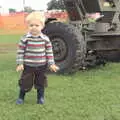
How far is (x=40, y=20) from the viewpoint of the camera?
6594mm

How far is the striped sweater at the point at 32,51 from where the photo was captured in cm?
676

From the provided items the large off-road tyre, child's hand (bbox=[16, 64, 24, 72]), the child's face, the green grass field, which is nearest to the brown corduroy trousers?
child's hand (bbox=[16, 64, 24, 72])

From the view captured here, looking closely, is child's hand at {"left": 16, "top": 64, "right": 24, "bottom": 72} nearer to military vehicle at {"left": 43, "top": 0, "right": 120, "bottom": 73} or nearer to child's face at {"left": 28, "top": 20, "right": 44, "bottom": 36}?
child's face at {"left": 28, "top": 20, "right": 44, "bottom": 36}

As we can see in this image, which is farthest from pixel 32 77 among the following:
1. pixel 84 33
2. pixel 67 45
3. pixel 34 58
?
pixel 84 33

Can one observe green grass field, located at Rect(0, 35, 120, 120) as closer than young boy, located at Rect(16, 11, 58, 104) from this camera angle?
Yes

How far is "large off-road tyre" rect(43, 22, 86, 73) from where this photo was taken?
9719mm

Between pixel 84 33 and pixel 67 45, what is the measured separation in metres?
0.56

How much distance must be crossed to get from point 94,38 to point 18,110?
4.27m

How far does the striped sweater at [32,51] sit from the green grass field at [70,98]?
2.03 feet

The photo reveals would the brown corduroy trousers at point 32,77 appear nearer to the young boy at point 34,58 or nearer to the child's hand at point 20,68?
the young boy at point 34,58

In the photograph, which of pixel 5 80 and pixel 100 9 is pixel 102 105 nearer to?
pixel 5 80

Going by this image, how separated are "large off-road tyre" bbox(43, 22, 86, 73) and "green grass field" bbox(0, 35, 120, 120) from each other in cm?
25

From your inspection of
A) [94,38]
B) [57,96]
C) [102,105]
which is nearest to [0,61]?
[94,38]

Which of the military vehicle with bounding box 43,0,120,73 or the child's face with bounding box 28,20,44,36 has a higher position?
the child's face with bounding box 28,20,44,36
